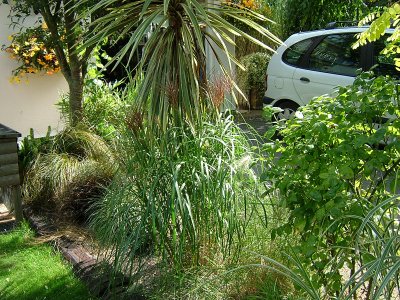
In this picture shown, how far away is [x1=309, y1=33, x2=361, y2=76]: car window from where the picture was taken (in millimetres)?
7379

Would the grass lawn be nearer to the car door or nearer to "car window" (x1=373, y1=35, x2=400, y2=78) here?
the car door

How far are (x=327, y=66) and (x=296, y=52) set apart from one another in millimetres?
600

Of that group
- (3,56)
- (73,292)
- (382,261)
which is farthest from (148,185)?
(3,56)

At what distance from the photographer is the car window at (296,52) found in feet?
25.8

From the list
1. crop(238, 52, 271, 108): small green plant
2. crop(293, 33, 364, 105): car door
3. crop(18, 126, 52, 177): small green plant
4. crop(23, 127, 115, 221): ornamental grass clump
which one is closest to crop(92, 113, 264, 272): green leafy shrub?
crop(23, 127, 115, 221): ornamental grass clump

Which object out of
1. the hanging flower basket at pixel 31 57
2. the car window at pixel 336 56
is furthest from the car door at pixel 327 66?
the hanging flower basket at pixel 31 57

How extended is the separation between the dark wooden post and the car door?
14.4 ft

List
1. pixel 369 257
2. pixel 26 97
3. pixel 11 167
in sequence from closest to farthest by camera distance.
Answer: pixel 369 257, pixel 11 167, pixel 26 97

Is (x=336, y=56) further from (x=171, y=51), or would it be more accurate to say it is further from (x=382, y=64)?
(x=171, y=51)

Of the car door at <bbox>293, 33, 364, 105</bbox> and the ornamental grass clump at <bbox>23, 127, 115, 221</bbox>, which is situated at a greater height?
the car door at <bbox>293, 33, 364, 105</bbox>

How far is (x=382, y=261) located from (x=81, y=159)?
4.12m

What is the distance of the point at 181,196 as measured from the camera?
10.2ft

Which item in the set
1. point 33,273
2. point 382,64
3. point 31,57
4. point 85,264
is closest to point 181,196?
point 85,264

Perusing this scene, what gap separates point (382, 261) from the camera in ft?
6.39
